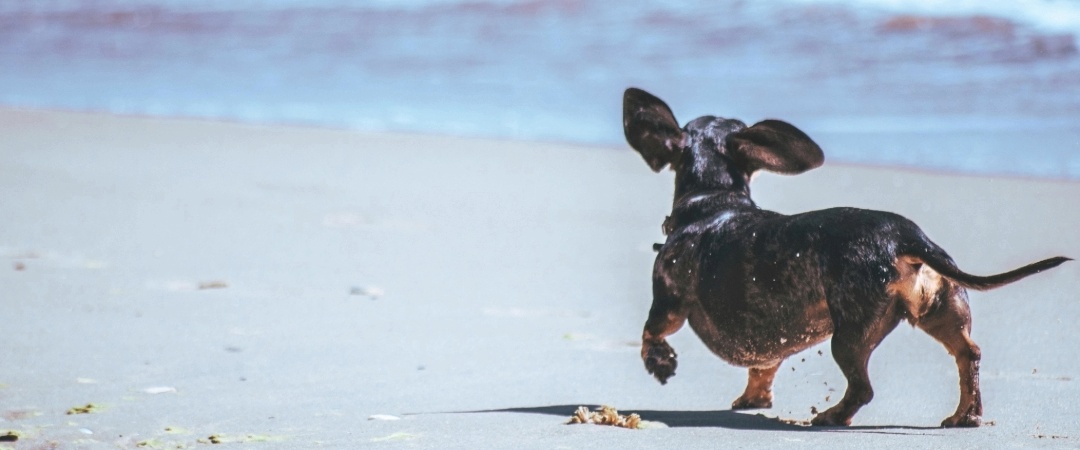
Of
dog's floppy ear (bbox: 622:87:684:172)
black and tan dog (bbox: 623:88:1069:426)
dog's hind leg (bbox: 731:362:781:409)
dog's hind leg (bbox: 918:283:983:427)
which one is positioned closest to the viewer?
black and tan dog (bbox: 623:88:1069:426)

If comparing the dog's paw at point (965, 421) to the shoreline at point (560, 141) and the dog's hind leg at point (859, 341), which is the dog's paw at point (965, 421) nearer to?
the dog's hind leg at point (859, 341)

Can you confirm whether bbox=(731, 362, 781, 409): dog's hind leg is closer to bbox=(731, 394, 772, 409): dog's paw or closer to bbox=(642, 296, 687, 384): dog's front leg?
bbox=(731, 394, 772, 409): dog's paw

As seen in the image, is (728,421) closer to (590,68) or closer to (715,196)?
(715,196)

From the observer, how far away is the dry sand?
166 inches

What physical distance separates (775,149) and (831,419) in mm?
871

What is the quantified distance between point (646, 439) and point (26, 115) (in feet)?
26.3

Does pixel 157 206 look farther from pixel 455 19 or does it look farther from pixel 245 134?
pixel 455 19

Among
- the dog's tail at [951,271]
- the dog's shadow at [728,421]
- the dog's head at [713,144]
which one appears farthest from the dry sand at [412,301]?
the dog's head at [713,144]

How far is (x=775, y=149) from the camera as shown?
443 cm

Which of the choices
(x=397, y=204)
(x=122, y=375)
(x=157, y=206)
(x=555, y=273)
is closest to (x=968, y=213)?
(x=555, y=273)

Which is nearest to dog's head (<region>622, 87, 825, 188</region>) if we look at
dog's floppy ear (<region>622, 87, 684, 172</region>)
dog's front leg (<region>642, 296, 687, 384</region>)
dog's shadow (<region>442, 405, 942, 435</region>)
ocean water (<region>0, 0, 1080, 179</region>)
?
dog's floppy ear (<region>622, 87, 684, 172</region>)

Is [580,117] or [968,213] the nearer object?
[968,213]

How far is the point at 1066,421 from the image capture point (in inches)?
166

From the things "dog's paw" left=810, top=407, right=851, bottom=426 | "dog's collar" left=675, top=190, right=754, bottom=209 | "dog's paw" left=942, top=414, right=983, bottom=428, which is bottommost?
"dog's paw" left=942, top=414, right=983, bottom=428
